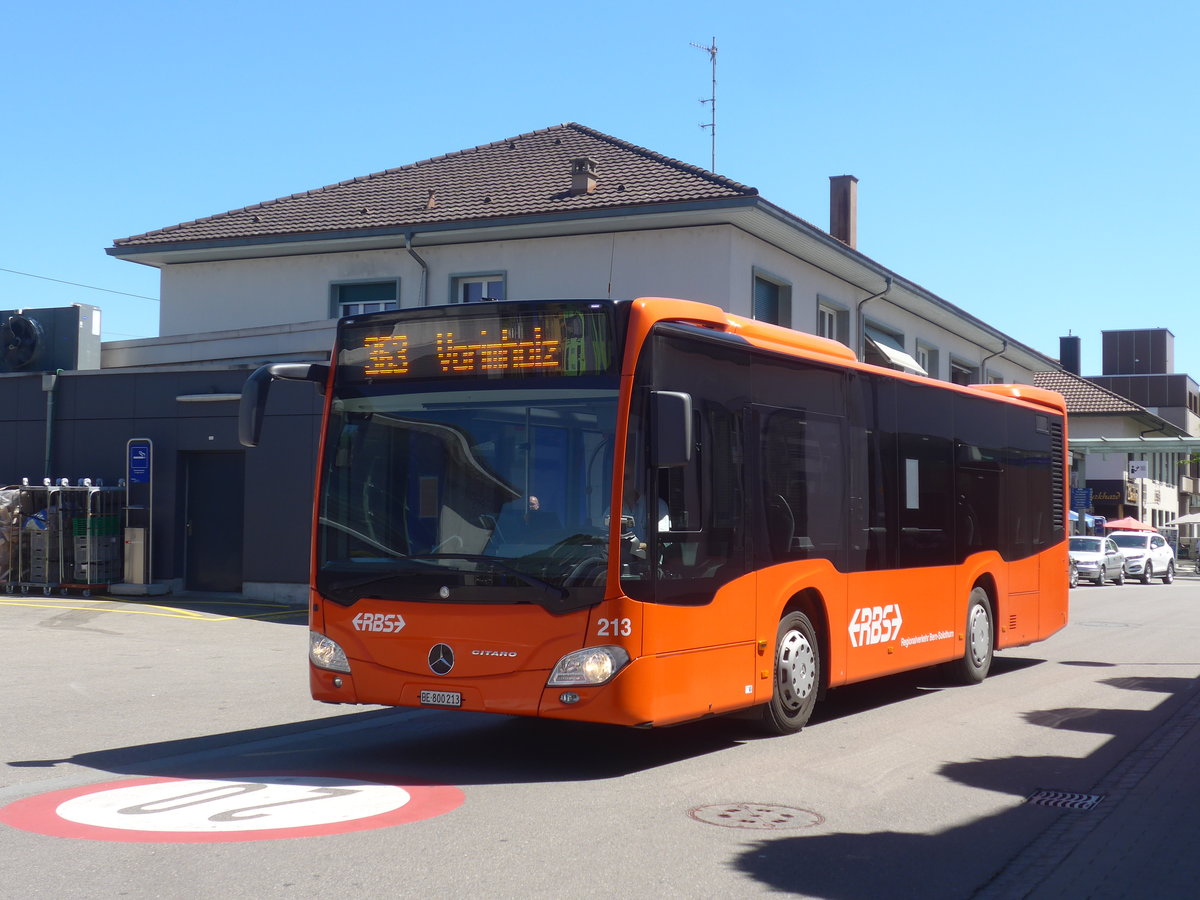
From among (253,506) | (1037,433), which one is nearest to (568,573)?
(1037,433)

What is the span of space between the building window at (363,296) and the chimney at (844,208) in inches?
498

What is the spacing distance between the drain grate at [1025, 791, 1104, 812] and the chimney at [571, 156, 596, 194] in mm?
17605

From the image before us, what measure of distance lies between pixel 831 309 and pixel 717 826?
860 inches

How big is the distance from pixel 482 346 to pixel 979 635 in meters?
7.29

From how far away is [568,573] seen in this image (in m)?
8.13

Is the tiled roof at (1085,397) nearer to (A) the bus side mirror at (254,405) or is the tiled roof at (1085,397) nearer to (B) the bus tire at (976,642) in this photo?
(B) the bus tire at (976,642)

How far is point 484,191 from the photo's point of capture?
1017 inches

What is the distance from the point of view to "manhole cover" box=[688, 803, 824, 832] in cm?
701

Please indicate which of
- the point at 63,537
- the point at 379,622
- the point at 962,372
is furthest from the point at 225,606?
the point at 962,372

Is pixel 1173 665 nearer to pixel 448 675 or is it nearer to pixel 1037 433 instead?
pixel 1037 433

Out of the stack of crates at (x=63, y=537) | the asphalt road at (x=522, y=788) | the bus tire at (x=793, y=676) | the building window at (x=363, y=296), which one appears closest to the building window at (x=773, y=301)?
the building window at (x=363, y=296)

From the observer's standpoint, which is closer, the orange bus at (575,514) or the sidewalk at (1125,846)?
the sidewalk at (1125,846)

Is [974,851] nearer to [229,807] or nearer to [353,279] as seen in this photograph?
[229,807]

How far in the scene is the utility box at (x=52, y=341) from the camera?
2458 centimetres
